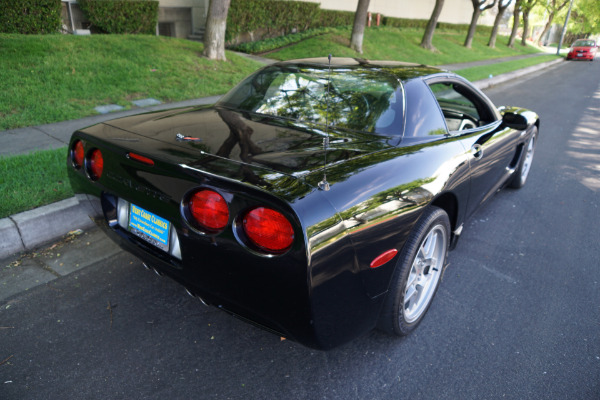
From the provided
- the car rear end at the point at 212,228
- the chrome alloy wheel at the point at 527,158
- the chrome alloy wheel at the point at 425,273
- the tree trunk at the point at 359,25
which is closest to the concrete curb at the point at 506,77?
the tree trunk at the point at 359,25

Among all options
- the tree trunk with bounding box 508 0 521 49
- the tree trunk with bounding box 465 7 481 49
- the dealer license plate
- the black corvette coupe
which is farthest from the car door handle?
the tree trunk with bounding box 508 0 521 49

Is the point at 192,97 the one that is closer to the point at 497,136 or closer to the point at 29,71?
the point at 29,71

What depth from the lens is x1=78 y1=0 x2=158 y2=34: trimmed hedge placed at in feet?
39.9

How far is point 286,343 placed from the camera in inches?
94.0

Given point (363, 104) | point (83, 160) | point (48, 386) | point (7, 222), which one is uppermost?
point (363, 104)

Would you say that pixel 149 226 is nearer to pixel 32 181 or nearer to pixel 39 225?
pixel 39 225

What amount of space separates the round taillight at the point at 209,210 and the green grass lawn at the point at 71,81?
6.97ft

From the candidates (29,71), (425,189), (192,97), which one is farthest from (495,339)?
(29,71)

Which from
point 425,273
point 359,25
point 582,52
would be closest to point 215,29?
point 359,25

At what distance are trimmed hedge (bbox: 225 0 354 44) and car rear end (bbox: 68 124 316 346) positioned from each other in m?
14.7

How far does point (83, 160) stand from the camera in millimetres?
2502

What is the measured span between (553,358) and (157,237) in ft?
7.33

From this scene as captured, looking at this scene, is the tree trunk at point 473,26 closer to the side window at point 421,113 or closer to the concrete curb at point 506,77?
the concrete curb at point 506,77

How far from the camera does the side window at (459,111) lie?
3480 mm
